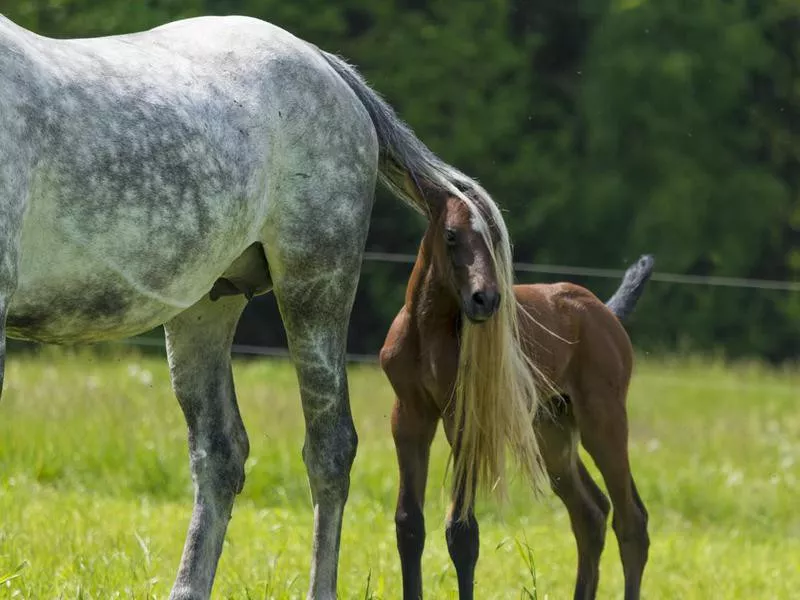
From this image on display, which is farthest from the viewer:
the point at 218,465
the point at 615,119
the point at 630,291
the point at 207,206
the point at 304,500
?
the point at 615,119

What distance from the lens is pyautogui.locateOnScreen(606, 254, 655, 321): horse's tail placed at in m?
5.89

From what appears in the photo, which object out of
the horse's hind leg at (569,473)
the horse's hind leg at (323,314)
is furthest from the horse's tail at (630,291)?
the horse's hind leg at (323,314)

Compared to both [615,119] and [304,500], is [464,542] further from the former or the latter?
[615,119]

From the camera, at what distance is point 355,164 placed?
176 inches

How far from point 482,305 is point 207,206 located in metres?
0.94

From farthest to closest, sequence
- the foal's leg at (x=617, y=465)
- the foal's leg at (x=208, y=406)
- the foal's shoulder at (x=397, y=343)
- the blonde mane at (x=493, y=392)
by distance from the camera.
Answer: the foal's leg at (x=617, y=465), the foal's shoulder at (x=397, y=343), the blonde mane at (x=493, y=392), the foal's leg at (x=208, y=406)

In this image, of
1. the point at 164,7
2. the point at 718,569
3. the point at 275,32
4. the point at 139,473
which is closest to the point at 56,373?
the point at 139,473

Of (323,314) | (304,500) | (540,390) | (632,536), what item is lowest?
(304,500)

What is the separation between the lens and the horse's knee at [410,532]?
15.9ft

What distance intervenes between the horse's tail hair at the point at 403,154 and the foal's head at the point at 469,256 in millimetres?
69

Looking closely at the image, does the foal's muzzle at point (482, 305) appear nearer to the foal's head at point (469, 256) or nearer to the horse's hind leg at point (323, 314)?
the foal's head at point (469, 256)

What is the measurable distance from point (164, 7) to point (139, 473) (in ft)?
40.9

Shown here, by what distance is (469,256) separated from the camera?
4.62m

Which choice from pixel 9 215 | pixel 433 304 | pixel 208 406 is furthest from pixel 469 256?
pixel 9 215
